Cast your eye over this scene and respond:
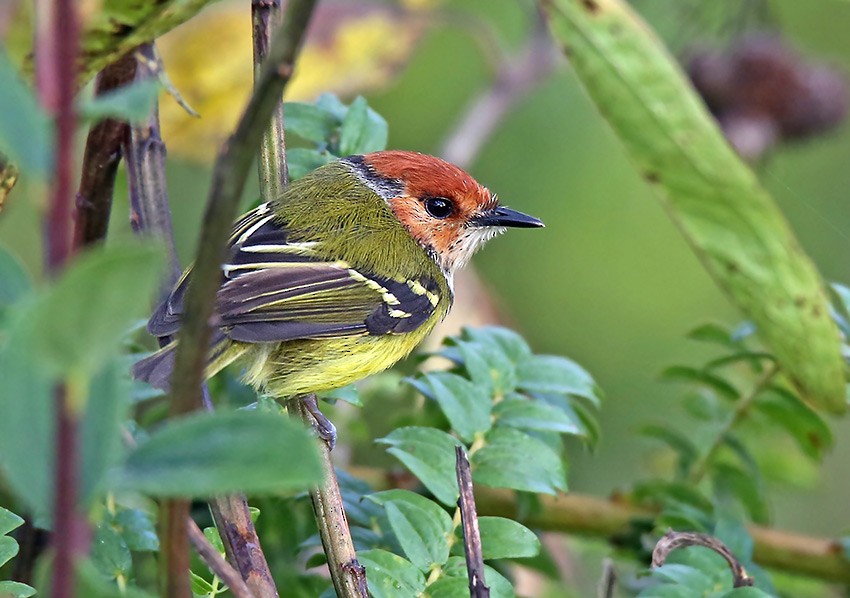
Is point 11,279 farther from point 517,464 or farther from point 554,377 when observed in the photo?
point 554,377

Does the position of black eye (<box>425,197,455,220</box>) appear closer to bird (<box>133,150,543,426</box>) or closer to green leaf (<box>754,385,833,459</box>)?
bird (<box>133,150,543,426</box>)

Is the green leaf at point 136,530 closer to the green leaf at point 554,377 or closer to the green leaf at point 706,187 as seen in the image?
the green leaf at point 554,377

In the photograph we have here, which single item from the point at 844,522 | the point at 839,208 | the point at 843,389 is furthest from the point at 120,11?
the point at 844,522

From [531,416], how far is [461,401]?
11 centimetres

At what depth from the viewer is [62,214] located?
0.48 metres

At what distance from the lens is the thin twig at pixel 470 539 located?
2.90 ft

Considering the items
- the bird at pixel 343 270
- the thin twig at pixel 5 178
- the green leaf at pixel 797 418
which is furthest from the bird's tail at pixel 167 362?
the green leaf at pixel 797 418

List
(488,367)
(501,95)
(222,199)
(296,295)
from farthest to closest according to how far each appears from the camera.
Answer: (501,95), (296,295), (488,367), (222,199)

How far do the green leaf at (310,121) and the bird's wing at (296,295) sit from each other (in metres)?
0.24

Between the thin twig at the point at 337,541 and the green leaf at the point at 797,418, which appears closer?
the thin twig at the point at 337,541

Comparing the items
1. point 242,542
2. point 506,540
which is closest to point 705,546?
point 506,540

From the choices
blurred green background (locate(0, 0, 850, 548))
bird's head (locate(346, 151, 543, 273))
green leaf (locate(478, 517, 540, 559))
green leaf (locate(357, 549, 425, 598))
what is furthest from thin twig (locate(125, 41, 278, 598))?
blurred green background (locate(0, 0, 850, 548))

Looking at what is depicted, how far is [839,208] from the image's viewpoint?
4.05m

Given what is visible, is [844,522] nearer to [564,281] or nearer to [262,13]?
[564,281]
